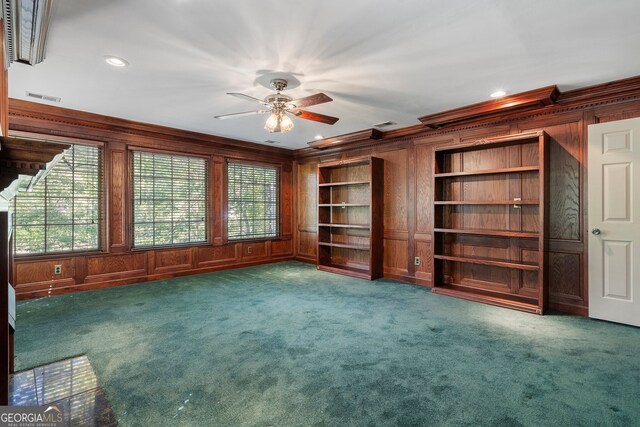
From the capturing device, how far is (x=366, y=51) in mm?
2625

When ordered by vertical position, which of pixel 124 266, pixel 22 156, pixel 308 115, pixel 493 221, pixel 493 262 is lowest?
pixel 124 266

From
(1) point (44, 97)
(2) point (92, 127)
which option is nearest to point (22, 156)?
(1) point (44, 97)

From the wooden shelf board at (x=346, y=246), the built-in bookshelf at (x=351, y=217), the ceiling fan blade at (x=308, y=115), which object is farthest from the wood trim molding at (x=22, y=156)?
the wooden shelf board at (x=346, y=246)

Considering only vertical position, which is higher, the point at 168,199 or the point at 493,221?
the point at 168,199

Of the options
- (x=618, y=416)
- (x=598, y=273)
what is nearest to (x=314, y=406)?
(x=618, y=416)

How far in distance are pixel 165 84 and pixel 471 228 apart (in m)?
4.28

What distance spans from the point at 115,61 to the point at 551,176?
188 inches

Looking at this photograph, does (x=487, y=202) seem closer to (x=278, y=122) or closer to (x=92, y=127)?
(x=278, y=122)

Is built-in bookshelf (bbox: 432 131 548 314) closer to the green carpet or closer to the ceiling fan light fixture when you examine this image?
the green carpet

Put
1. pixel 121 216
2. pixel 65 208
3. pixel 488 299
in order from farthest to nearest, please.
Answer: pixel 121 216, pixel 65 208, pixel 488 299

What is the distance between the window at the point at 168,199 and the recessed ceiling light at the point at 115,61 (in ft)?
8.23

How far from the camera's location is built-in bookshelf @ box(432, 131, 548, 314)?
12.6 feet

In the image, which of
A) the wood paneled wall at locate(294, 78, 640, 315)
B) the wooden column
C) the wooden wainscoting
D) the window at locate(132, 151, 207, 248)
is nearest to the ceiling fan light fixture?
the wood paneled wall at locate(294, 78, 640, 315)

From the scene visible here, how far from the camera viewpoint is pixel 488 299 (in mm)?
3998
